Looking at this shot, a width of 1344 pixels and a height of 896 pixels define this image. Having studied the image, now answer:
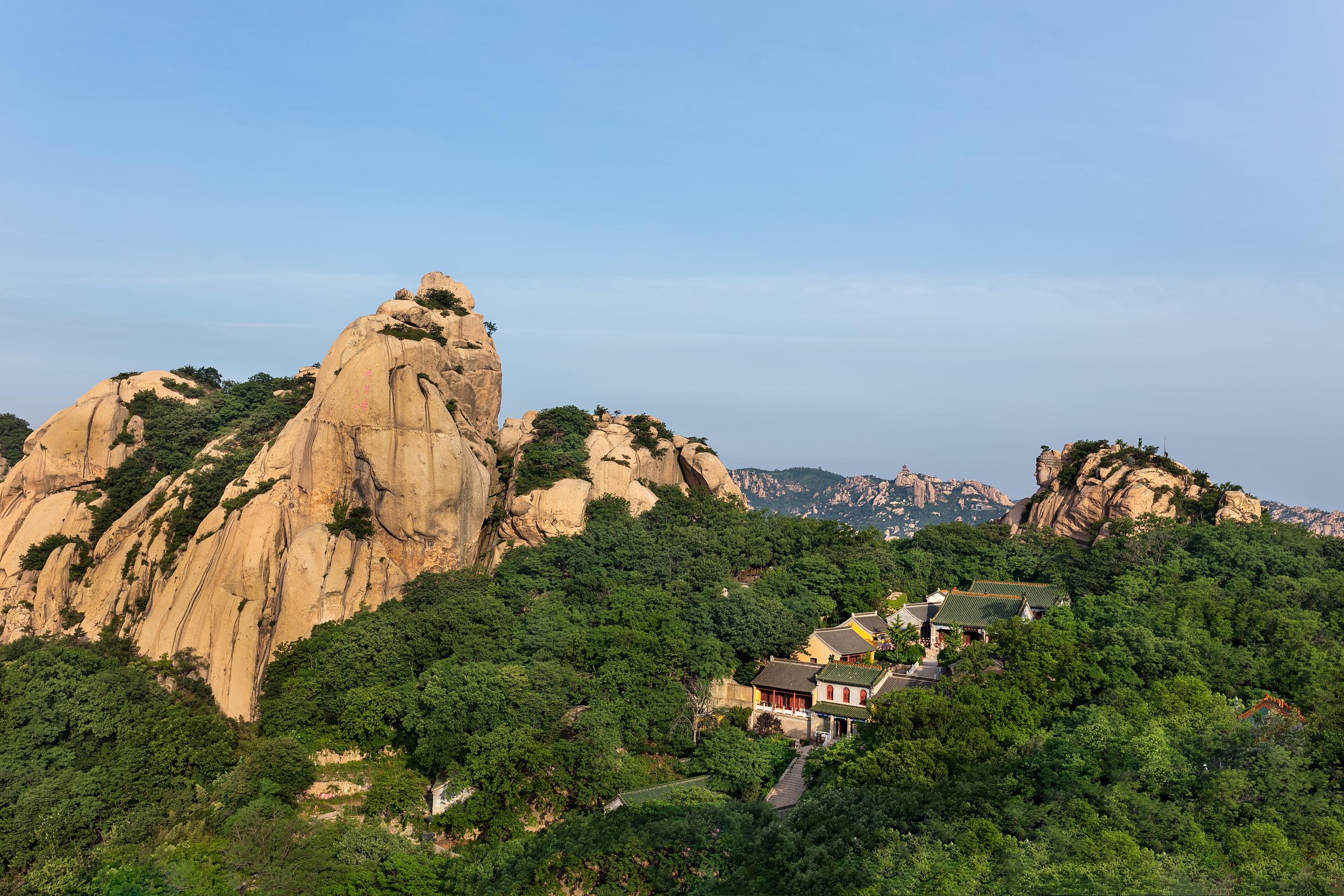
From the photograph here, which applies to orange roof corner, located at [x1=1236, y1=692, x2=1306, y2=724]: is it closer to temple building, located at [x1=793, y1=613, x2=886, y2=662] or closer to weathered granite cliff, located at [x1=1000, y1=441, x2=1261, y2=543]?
temple building, located at [x1=793, y1=613, x2=886, y2=662]

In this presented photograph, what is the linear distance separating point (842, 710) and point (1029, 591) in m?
13.7

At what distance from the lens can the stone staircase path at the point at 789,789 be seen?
82.5 ft

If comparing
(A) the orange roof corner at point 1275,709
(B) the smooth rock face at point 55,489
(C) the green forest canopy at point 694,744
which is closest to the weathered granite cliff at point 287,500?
(B) the smooth rock face at point 55,489

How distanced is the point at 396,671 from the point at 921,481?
171121 millimetres

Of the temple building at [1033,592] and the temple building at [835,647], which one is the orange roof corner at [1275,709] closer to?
the temple building at [1033,592]

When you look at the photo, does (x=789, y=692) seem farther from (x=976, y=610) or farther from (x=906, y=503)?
(x=906, y=503)

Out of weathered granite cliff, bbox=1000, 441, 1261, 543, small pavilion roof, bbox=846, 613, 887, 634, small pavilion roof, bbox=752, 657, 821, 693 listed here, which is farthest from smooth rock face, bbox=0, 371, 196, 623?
weathered granite cliff, bbox=1000, 441, 1261, 543

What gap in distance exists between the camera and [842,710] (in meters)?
29.7

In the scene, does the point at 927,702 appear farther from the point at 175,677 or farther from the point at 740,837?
the point at 175,677

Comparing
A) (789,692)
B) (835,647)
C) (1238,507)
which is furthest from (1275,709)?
(1238,507)

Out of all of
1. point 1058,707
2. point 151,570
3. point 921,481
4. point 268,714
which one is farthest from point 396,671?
point 921,481

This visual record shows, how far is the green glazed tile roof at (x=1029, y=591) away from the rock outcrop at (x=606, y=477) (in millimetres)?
15231

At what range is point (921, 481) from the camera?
186375 mm

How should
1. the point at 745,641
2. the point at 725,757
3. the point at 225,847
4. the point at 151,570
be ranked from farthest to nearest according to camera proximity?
the point at 151,570 < the point at 745,641 < the point at 725,757 < the point at 225,847
